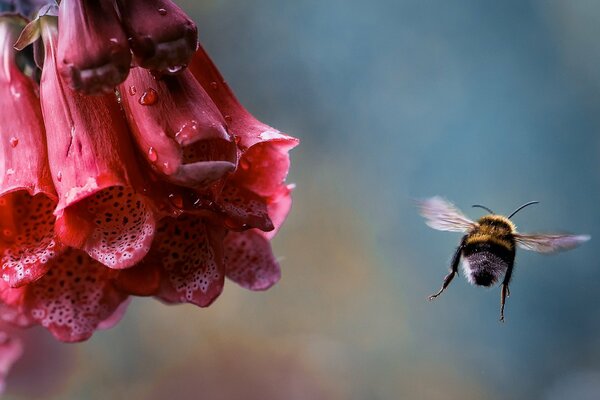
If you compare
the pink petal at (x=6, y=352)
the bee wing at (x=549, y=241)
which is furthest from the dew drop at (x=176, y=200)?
the bee wing at (x=549, y=241)

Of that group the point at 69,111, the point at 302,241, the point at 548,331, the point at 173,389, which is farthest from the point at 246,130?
the point at 548,331

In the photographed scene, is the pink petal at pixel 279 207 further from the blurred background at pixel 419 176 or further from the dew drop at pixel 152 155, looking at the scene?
the blurred background at pixel 419 176

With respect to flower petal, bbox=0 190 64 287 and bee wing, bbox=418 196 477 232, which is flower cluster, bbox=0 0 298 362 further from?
bee wing, bbox=418 196 477 232

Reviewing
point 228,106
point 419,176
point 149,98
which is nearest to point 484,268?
point 228,106

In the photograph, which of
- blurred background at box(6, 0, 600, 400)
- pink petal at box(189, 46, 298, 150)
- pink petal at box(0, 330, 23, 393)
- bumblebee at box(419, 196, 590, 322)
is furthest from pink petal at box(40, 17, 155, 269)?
blurred background at box(6, 0, 600, 400)

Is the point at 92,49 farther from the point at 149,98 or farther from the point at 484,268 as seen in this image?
the point at 484,268
